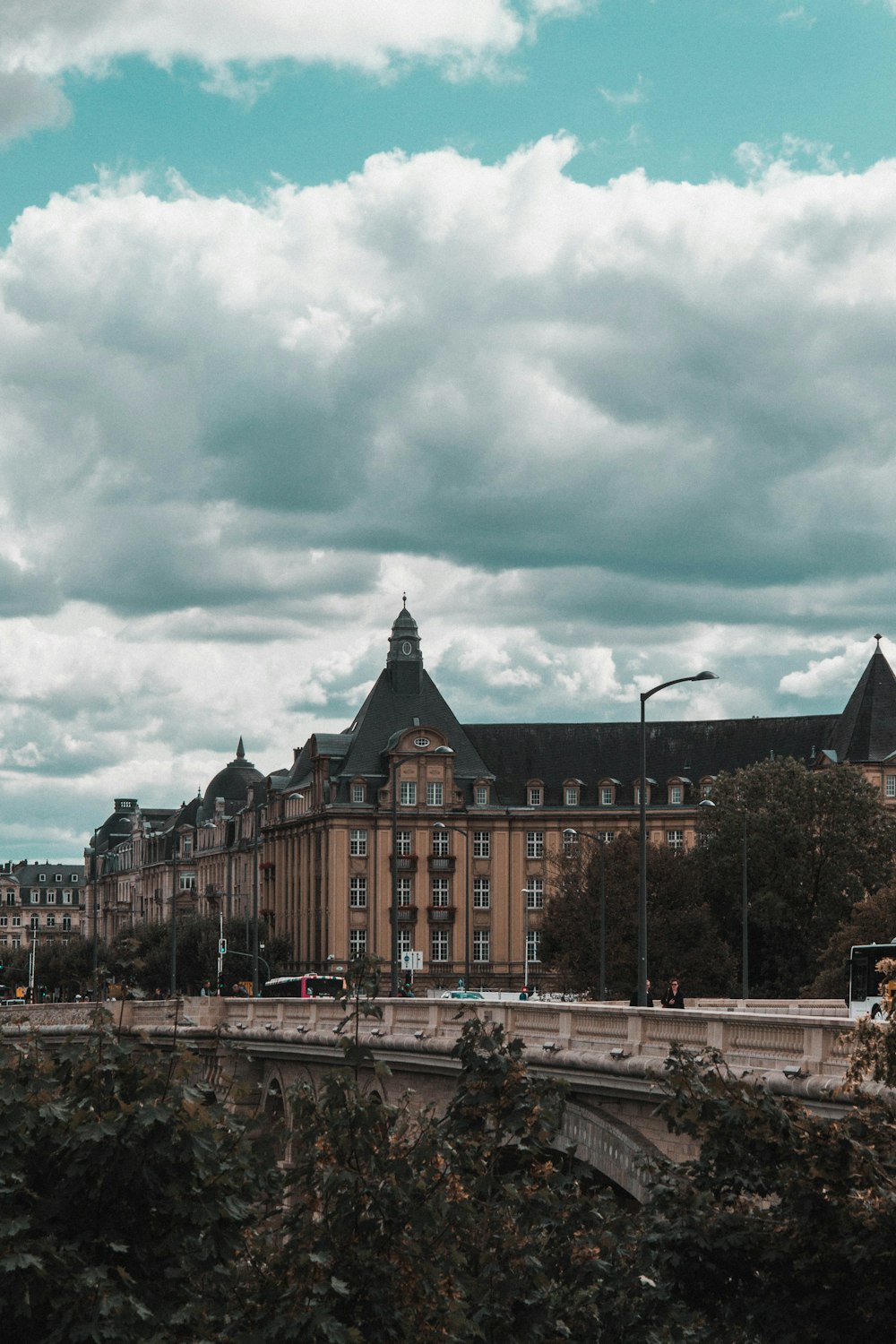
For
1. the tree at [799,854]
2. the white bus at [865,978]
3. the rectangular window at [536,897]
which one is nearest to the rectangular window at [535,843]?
the rectangular window at [536,897]

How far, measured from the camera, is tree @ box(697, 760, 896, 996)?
4419 inches

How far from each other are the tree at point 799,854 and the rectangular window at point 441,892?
44.9 metres

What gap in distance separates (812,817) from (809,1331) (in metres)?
97.8

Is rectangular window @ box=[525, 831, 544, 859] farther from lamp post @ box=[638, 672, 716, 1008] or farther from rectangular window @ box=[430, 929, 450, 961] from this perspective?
lamp post @ box=[638, 672, 716, 1008]

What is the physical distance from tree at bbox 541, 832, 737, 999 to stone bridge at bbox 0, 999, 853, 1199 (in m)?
52.1

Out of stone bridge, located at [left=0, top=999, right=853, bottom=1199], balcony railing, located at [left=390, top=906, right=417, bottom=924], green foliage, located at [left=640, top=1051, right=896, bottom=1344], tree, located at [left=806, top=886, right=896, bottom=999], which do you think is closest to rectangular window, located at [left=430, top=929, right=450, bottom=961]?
balcony railing, located at [left=390, top=906, right=417, bottom=924]

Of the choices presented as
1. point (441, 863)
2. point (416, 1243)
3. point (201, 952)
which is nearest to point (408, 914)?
point (441, 863)

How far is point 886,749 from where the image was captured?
149125 mm

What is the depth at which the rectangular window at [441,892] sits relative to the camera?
157500mm

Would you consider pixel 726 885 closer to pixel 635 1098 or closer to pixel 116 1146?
pixel 635 1098

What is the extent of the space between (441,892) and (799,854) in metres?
49.1

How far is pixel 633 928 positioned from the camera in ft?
359

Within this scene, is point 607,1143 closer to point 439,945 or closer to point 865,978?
point 865,978

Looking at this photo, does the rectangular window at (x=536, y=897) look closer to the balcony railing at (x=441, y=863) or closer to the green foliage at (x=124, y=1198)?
the balcony railing at (x=441, y=863)
